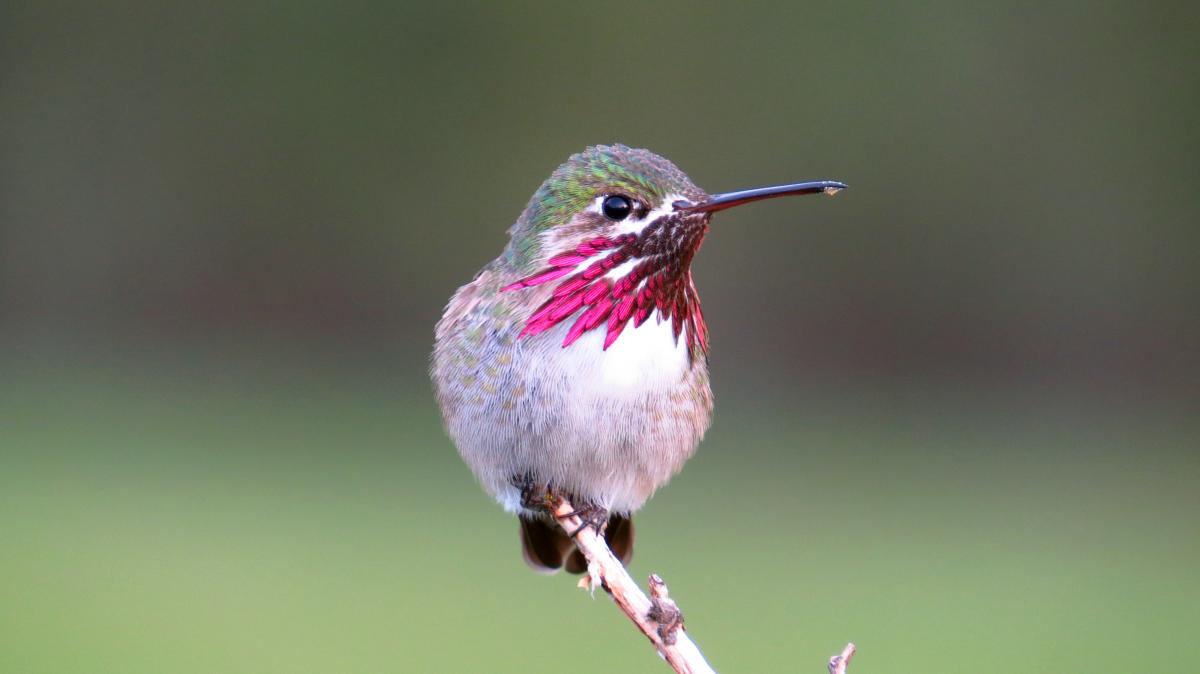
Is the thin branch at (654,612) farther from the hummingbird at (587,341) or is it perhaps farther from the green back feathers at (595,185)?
the green back feathers at (595,185)

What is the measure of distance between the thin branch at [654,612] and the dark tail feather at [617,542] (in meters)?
0.66

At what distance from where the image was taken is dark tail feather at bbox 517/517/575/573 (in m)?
3.22

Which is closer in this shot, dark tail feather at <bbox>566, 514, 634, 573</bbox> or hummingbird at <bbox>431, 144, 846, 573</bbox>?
hummingbird at <bbox>431, 144, 846, 573</bbox>

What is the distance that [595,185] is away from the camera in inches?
105

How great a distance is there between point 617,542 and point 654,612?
111cm

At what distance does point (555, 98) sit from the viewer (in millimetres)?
11453

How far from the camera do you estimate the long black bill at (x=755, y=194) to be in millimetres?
2189

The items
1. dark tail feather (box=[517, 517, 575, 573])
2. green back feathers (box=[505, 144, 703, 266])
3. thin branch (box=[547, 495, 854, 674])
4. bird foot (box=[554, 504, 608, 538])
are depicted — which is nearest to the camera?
thin branch (box=[547, 495, 854, 674])

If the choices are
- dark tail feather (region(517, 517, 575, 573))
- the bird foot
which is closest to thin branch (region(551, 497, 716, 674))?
the bird foot

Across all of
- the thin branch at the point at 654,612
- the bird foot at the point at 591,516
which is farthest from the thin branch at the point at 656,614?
the bird foot at the point at 591,516

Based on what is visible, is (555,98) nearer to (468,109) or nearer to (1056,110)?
(468,109)

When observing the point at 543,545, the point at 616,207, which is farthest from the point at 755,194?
the point at 543,545

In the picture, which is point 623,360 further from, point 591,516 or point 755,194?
point 755,194

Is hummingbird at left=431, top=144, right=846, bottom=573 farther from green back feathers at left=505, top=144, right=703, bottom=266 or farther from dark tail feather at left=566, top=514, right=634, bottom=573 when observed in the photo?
dark tail feather at left=566, top=514, right=634, bottom=573
